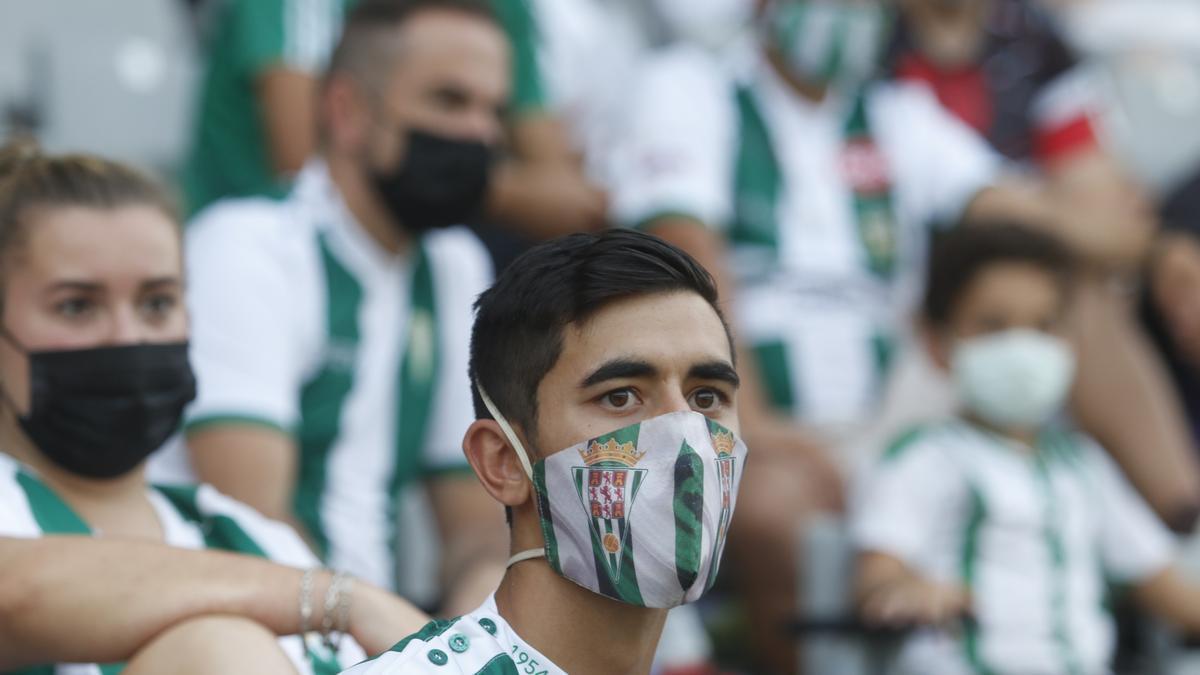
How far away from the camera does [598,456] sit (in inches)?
85.2

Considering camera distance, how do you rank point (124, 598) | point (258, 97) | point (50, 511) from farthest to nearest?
point (258, 97)
point (50, 511)
point (124, 598)

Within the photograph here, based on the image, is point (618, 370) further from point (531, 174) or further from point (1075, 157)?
point (1075, 157)

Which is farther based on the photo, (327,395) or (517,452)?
(327,395)

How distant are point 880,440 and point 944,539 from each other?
604 millimetres

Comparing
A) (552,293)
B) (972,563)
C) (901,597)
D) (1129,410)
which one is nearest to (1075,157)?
(1129,410)

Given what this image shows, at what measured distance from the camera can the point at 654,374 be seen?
→ 7.20ft

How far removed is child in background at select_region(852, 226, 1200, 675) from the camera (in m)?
4.19

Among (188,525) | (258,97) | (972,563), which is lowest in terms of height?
(972,563)

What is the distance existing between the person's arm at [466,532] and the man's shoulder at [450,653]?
1469 millimetres

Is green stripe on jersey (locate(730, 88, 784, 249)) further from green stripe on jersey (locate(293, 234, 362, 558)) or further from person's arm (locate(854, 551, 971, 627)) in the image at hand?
green stripe on jersey (locate(293, 234, 362, 558))

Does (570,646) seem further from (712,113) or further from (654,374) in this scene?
(712,113)

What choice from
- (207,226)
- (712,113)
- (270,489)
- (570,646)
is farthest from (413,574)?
(570,646)

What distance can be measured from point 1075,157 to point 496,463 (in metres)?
4.33

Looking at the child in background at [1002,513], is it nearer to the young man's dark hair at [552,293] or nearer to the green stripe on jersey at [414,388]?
the green stripe on jersey at [414,388]
